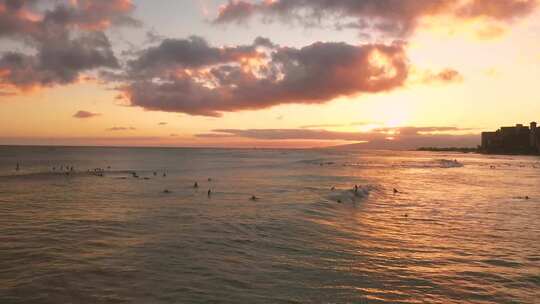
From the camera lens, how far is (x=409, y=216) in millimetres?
27562

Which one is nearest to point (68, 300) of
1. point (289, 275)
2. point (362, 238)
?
point (289, 275)

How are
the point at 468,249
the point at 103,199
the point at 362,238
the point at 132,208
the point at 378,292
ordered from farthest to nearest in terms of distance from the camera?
the point at 103,199, the point at 132,208, the point at 362,238, the point at 468,249, the point at 378,292

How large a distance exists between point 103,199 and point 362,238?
25.6m

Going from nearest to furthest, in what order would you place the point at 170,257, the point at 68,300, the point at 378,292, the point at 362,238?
1. the point at 68,300
2. the point at 378,292
3. the point at 170,257
4. the point at 362,238

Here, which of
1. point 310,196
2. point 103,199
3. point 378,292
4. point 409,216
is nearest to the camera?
point 378,292

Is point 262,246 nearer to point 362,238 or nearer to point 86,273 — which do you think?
point 362,238

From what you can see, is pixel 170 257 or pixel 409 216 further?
pixel 409 216

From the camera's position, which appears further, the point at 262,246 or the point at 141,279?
the point at 262,246

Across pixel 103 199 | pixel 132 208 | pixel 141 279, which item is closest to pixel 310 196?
pixel 132 208

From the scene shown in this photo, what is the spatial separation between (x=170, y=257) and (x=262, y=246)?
4436 mm

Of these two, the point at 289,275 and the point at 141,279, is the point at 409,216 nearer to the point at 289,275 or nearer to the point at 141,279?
the point at 289,275

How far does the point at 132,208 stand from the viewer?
30.0 meters

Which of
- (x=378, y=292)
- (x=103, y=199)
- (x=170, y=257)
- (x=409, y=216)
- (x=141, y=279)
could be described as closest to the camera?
(x=378, y=292)

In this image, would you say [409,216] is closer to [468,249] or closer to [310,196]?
[468,249]
